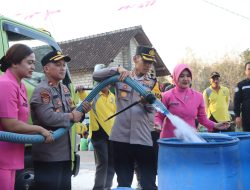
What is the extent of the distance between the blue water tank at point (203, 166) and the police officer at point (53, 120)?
976 millimetres

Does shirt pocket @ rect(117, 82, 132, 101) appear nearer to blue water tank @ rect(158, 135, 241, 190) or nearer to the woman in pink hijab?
the woman in pink hijab

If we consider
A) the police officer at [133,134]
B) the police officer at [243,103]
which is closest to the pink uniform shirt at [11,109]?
the police officer at [133,134]

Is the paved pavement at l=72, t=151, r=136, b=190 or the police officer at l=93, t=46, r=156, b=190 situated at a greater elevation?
the police officer at l=93, t=46, r=156, b=190

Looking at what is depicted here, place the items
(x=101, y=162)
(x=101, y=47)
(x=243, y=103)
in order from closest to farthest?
(x=101, y=162) < (x=243, y=103) < (x=101, y=47)

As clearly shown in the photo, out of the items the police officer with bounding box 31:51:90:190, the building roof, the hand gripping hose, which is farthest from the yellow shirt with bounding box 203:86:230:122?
the building roof

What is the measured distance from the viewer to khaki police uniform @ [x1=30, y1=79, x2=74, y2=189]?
3039 mm

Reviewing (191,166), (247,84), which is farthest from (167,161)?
(247,84)

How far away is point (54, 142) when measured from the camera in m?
3.09

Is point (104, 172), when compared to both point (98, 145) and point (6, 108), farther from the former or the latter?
point (6, 108)

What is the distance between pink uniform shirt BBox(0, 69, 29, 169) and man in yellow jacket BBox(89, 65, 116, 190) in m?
2.37

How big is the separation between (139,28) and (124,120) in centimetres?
2085

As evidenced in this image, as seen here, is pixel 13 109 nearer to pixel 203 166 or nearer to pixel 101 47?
pixel 203 166

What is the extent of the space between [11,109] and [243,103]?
14.5 feet

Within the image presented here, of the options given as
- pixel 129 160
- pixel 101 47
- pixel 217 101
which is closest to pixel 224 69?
pixel 101 47
